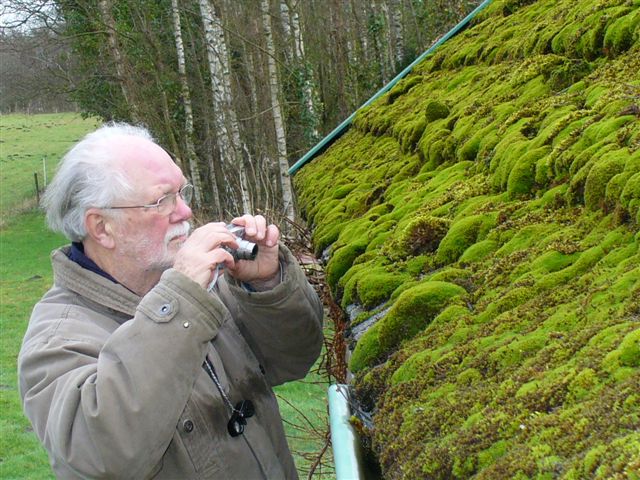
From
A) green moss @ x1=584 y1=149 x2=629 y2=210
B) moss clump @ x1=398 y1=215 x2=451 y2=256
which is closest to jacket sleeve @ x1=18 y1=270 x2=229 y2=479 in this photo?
moss clump @ x1=398 y1=215 x2=451 y2=256

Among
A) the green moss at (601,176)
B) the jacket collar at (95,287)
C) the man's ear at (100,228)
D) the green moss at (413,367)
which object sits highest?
the man's ear at (100,228)

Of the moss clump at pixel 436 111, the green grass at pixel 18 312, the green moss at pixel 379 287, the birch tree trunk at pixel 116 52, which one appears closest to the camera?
the green moss at pixel 379 287

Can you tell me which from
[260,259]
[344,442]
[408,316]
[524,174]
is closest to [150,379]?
[344,442]

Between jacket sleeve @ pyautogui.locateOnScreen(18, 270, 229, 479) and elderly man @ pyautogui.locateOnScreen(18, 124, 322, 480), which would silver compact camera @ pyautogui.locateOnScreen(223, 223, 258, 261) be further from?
→ jacket sleeve @ pyautogui.locateOnScreen(18, 270, 229, 479)

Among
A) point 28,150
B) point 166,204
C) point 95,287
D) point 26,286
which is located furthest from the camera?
point 28,150

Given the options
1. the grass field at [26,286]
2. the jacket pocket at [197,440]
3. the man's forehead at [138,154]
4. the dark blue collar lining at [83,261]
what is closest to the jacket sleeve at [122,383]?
the jacket pocket at [197,440]

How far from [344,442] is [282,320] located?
97 cm

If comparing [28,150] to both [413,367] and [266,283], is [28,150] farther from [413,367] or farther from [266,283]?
[413,367]

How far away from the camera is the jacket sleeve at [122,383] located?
2242 millimetres

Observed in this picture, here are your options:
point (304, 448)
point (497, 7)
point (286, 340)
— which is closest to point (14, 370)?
point (304, 448)

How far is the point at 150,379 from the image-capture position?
7.49 ft

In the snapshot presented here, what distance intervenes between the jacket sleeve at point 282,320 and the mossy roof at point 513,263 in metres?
0.21

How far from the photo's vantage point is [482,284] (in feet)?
8.46

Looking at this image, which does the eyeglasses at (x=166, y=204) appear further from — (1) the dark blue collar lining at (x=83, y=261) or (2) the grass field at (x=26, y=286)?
(2) the grass field at (x=26, y=286)
